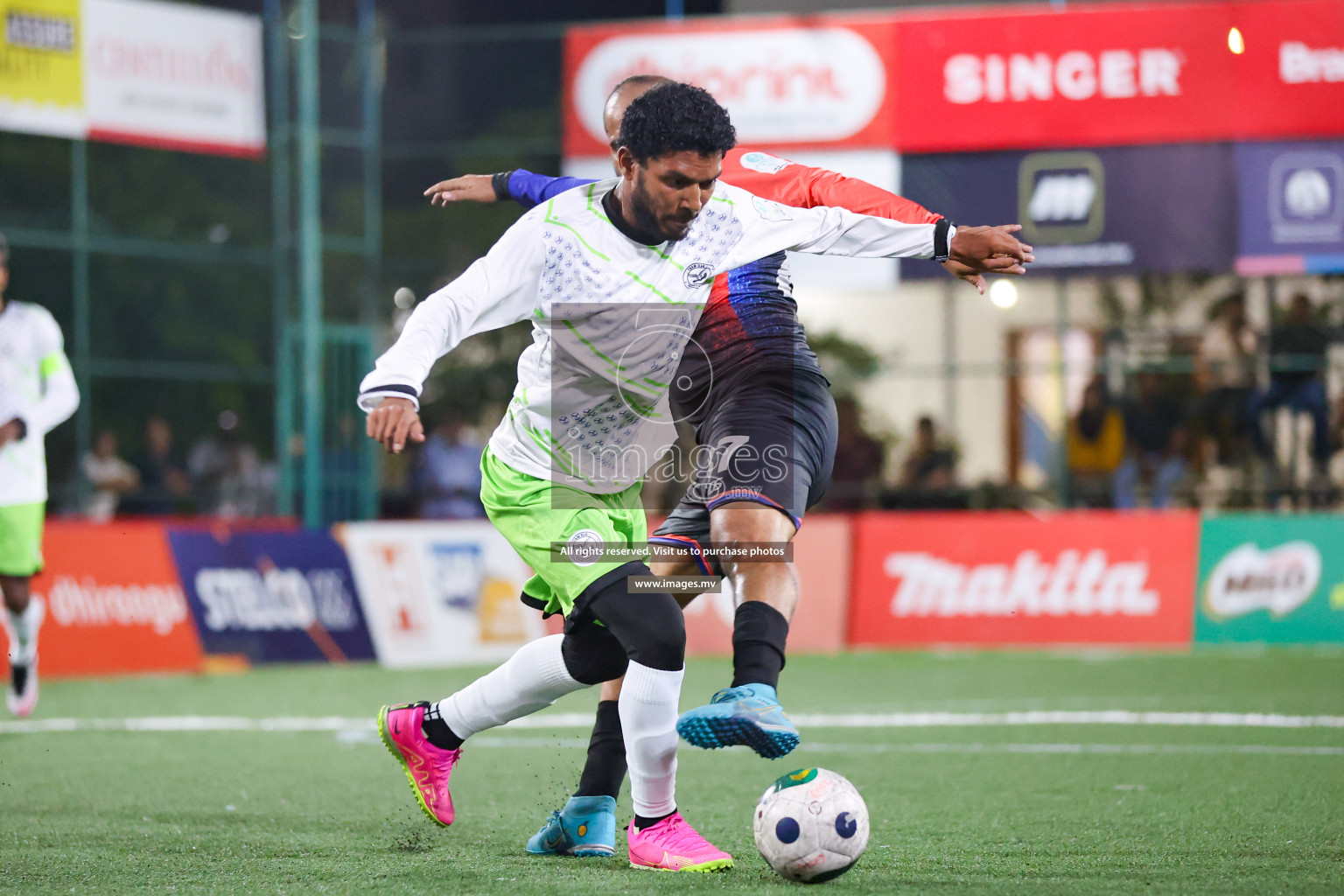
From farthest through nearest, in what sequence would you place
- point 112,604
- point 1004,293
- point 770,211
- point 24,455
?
A: point 1004,293, point 112,604, point 24,455, point 770,211

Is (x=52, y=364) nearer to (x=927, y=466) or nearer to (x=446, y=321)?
(x=446, y=321)

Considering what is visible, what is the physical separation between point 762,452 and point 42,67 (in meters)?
12.7

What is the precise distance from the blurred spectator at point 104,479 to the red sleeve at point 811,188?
470 inches

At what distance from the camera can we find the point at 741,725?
12.9ft

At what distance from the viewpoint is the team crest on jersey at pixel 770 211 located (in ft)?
15.8

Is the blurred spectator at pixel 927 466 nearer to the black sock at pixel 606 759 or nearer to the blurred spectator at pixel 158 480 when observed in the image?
the blurred spectator at pixel 158 480

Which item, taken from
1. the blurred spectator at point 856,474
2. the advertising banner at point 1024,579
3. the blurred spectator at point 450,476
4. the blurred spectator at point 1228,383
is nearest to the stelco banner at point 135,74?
the blurred spectator at point 450,476

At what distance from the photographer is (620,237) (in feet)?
15.0

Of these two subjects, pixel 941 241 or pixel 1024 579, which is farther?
pixel 1024 579

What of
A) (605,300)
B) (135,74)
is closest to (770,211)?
(605,300)

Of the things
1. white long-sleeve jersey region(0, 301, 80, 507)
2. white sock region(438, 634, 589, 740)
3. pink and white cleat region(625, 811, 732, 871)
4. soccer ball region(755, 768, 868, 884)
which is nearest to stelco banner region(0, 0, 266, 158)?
white long-sleeve jersey region(0, 301, 80, 507)

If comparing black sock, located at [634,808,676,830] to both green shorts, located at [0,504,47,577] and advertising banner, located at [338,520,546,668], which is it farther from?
advertising banner, located at [338,520,546,668]

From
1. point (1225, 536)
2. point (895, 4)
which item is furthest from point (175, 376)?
point (1225, 536)

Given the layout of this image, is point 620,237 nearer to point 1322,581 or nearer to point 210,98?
point 1322,581
